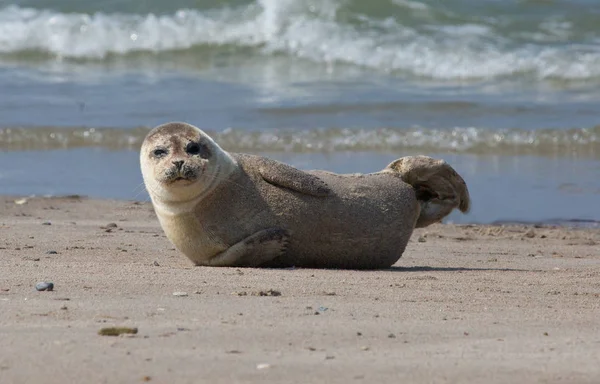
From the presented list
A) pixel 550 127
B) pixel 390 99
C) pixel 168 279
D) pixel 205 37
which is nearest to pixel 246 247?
pixel 168 279

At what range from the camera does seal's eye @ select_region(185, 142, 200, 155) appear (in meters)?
7.05

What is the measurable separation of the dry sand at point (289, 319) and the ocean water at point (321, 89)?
296 centimetres

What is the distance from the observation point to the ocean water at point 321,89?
12875mm

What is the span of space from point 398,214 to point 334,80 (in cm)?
1227

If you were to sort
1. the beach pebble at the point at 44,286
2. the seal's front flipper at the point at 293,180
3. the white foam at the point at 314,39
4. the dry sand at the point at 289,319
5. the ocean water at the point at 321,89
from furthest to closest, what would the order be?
the white foam at the point at 314,39 < the ocean water at the point at 321,89 < the seal's front flipper at the point at 293,180 < the beach pebble at the point at 44,286 < the dry sand at the point at 289,319

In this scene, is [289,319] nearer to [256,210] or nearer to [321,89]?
[256,210]

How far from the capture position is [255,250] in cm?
704

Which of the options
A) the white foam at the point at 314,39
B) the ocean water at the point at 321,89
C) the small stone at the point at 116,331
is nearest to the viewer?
the small stone at the point at 116,331

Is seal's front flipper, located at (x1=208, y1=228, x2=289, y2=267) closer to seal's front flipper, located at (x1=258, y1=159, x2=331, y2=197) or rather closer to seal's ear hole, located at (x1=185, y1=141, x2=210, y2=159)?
seal's front flipper, located at (x1=258, y1=159, x2=331, y2=197)

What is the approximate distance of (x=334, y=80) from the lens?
1958cm

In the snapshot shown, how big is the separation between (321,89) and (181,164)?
1189cm

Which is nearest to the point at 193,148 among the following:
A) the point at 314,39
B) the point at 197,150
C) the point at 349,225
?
the point at 197,150

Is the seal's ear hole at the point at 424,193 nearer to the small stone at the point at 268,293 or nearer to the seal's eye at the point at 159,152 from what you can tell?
the seal's eye at the point at 159,152

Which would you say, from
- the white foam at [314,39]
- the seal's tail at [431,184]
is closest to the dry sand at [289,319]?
the seal's tail at [431,184]
